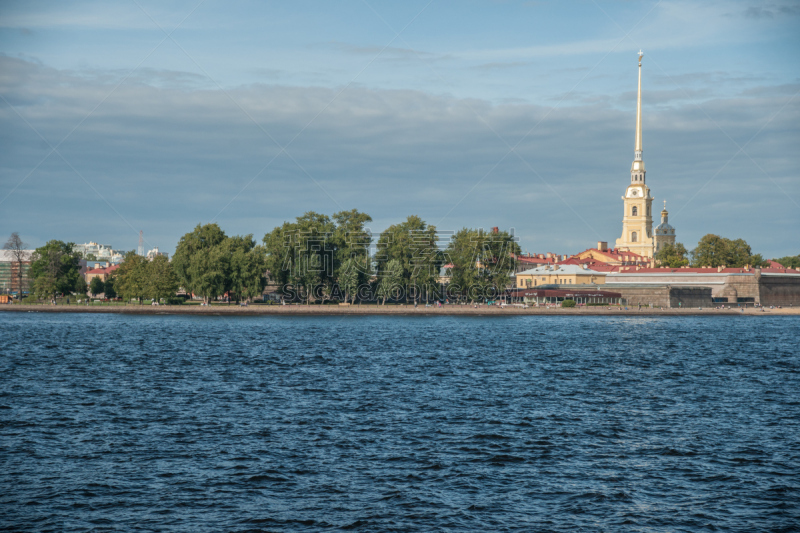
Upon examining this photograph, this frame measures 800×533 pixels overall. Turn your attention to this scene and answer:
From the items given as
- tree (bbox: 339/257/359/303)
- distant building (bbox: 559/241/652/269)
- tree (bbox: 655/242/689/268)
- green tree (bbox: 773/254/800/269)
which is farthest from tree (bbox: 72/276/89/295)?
green tree (bbox: 773/254/800/269)

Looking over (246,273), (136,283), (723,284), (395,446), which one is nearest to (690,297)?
(723,284)

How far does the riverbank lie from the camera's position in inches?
3996

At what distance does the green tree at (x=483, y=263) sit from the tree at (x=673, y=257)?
49.0 meters

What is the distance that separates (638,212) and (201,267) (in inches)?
4306

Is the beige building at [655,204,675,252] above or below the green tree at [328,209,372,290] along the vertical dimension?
above

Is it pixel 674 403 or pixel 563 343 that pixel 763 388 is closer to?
pixel 674 403

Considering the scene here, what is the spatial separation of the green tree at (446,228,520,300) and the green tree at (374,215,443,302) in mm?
4212

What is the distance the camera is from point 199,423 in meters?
21.9

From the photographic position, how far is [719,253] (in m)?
141

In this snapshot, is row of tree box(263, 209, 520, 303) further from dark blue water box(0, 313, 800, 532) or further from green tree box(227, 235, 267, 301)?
dark blue water box(0, 313, 800, 532)

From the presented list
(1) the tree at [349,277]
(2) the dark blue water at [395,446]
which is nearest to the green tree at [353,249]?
(1) the tree at [349,277]

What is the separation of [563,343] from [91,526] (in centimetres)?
4807

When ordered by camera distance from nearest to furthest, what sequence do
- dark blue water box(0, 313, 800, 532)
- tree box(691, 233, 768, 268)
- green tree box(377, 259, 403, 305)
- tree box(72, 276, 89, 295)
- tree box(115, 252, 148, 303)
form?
A: dark blue water box(0, 313, 800, 532) < green tree box(377, 259, 403, 305) < tree box(115, 252, 148, 303) < tree box(72, 276, 89, 295) < tree box(691, 233, 768, 268)

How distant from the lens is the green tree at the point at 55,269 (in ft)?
369
